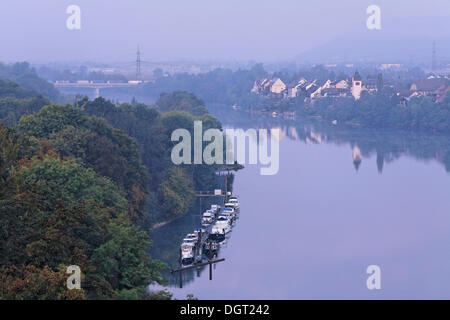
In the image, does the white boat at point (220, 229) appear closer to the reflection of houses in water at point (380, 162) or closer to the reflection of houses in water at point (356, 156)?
the reflection of houses in water at point (380, 162)

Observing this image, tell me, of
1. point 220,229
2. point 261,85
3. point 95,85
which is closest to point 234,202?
point 220,229

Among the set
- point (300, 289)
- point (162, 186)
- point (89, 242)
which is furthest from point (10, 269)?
point (162, 186)

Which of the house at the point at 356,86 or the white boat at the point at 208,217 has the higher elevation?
the house at the point at 356,86

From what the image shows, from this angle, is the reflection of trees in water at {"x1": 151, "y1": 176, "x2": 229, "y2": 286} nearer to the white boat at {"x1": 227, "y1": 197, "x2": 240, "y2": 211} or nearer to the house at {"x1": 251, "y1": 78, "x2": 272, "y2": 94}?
the white boat at {"x1": 227, "y1": 197, "x2": 240, "y2": 211}

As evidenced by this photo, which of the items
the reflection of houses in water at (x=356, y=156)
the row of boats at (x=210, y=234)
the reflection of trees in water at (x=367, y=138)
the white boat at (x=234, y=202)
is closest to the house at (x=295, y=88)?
the reflection of trees in water at (x=367, y=138)

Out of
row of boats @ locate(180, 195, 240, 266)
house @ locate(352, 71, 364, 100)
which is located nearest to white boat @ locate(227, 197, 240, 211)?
row of boats @ locate(180, 195, 240, 266)

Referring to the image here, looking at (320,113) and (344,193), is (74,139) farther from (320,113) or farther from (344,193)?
(320,113)

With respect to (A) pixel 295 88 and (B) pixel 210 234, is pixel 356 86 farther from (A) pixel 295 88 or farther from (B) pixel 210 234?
(B) pixel 210 234
